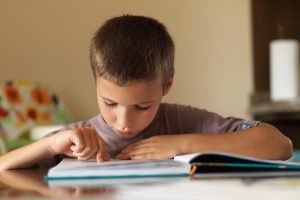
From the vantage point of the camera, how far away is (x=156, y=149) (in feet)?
3.05

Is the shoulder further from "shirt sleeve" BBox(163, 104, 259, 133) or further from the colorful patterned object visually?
the colorful patterned object

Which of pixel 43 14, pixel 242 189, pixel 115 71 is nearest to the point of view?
pixel 242 189

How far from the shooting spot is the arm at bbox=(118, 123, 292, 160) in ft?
3.06

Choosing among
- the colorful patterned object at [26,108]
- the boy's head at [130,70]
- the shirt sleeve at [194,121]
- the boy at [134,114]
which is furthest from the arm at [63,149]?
the colorful patterned object at [26,108]

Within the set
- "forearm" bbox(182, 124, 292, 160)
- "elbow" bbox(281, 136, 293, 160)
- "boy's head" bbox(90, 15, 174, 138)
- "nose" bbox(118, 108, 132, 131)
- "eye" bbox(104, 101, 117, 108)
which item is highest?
"boy's head" bbox(90, 15, 174, 138)

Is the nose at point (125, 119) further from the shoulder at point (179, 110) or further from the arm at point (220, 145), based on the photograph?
the shoulder at point (179, 110)

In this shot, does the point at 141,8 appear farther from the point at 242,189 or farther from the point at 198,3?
the point at 242,189

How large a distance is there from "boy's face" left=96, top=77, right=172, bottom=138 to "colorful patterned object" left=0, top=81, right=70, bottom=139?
1.45 m

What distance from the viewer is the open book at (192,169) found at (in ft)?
2.29

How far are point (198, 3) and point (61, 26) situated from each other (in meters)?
0.73

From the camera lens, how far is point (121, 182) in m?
0.64

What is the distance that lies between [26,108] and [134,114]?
161 centimetres

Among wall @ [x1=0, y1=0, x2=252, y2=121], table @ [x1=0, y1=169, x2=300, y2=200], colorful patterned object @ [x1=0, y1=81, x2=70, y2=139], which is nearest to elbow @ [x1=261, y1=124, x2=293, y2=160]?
table @ [x1=0, y1=169, x2=300, y2=200]

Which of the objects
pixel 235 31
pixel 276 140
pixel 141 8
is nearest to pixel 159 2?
pixel 141 8
